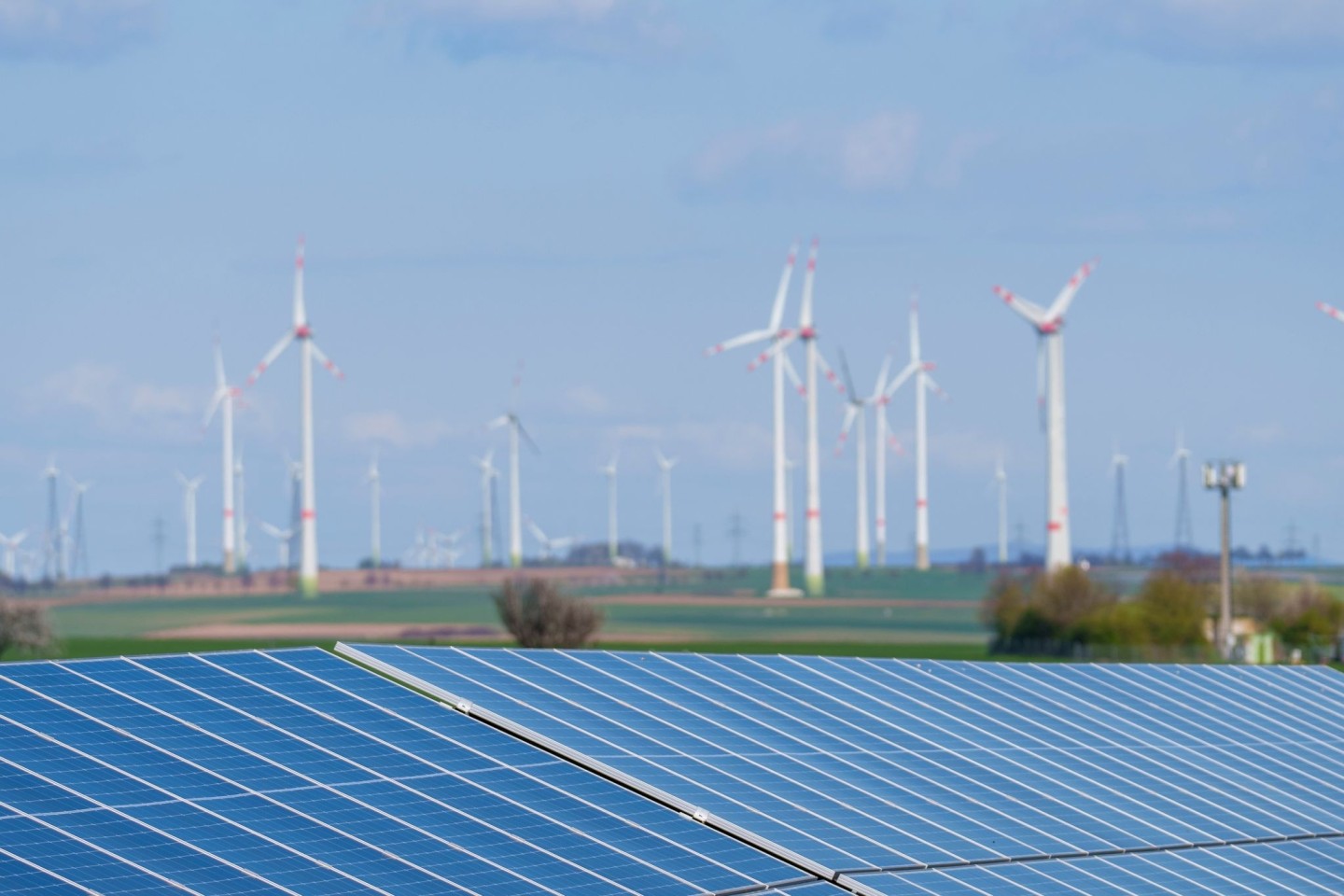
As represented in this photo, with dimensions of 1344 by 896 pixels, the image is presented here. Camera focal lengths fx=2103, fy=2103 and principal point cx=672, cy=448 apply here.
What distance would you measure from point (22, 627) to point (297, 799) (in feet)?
441

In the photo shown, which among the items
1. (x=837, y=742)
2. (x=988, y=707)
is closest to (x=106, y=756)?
(x=837, y=742)

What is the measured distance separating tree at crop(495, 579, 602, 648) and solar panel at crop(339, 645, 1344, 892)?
98.9 metres

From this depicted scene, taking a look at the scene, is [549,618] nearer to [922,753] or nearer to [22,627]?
[22,627]

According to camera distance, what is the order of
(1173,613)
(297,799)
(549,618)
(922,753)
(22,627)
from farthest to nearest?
(22,627) < (1173,613) < (549,618) < (922,753) < (297,799)

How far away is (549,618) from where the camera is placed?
13700 cm

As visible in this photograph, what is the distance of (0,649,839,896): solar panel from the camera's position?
72.4 feet

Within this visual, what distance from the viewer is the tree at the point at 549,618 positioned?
137m

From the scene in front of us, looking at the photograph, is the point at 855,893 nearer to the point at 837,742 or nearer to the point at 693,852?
the point at 693,852

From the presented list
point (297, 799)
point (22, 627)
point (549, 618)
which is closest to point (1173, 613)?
point (549, 618)

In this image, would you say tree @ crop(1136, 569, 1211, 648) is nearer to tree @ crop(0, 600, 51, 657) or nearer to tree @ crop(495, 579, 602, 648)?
tree @ crop(495, 579, 602, 648)

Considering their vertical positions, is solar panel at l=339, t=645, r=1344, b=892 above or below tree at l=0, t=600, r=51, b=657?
above

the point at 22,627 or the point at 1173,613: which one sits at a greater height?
the point at 1173,613

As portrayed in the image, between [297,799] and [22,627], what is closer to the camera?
[297,799]

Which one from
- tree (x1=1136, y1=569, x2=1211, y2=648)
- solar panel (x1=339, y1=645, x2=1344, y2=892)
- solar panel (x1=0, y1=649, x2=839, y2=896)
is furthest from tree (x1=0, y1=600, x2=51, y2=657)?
solar panel (x1=0, y1=649, x2=839, y2=896)
